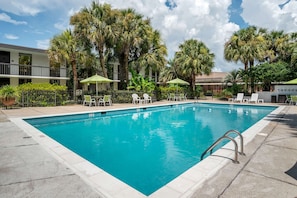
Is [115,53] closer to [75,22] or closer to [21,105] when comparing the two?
[75,22]

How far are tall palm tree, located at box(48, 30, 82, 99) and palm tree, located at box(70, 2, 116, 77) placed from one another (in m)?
1.08

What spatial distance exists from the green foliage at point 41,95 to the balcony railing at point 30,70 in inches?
246

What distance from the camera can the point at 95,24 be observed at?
18188 millimetres

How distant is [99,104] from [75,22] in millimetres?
8003

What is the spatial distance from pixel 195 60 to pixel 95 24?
12.6 metres

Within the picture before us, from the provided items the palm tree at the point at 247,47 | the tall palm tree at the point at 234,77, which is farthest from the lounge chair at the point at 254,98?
the tall palm tree at the point at 234,77

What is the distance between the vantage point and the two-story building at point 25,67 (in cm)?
1940

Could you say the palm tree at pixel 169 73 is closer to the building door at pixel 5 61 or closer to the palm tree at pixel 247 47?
the palm tree at pixel 247 47

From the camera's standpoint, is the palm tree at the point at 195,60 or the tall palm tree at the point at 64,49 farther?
the palm tree at the point at 195,60

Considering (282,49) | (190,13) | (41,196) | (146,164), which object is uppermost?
(190,13)

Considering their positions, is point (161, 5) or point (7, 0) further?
point (161, 5)

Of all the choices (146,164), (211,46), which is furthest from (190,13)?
(146,164)

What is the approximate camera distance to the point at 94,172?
12.7 ft

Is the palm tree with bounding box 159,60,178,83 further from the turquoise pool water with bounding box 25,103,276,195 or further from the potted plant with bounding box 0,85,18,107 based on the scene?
the potted plant with bounding box 0,85,18,107
